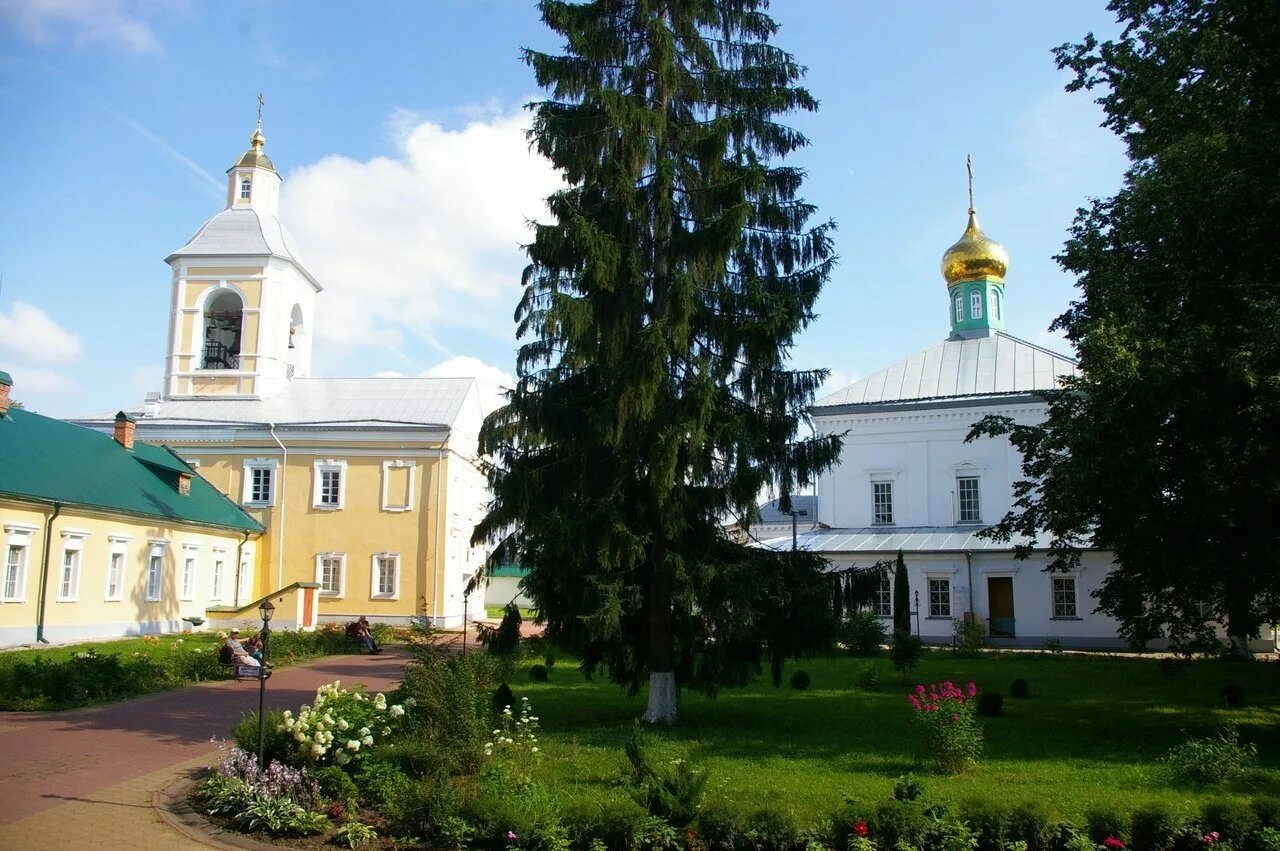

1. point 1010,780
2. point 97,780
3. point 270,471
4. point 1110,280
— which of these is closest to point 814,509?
point 270,471

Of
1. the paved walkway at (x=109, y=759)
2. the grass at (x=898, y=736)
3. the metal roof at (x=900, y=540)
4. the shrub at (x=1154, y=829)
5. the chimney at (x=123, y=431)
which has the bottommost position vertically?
the paved walkway at (x=109, y=759)

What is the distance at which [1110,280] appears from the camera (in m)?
14.0

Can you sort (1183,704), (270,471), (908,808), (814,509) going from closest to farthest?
(908,808), (1183,704), (270,471), (814,509)

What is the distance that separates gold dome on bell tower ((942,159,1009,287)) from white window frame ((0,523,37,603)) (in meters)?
32.6

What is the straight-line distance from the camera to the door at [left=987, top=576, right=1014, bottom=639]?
3148cm

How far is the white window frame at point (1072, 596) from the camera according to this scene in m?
30.7

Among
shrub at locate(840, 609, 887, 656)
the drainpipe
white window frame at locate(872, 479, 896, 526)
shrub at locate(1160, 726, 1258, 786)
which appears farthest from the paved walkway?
white window frame at locate(872, 479, 896, 526)

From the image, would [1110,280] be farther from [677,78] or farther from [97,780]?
[97,780]

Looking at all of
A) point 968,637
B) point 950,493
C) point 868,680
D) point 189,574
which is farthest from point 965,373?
point 189,574

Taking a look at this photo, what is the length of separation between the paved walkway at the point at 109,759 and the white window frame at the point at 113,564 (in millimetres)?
9072

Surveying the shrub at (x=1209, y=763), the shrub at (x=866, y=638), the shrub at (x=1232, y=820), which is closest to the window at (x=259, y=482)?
the shrub at (x=866, y=638)

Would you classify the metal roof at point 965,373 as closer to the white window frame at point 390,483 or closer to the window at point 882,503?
the window at point 882,503

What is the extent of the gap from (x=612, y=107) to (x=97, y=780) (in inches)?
406

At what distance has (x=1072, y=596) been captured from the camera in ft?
101
